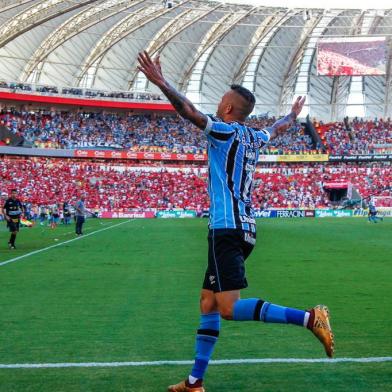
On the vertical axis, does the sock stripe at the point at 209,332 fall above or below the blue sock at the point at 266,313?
below

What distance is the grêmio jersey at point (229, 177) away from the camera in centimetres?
573

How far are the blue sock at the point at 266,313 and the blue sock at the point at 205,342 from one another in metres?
0.40

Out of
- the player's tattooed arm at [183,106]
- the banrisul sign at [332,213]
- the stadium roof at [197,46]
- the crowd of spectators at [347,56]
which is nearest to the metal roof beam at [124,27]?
the stadium roof at [197,46]

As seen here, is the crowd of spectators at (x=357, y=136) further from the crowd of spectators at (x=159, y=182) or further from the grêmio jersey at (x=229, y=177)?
the grêmio jersey at (x=229, y=177)

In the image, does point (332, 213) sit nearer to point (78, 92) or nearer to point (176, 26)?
point (176, 26)

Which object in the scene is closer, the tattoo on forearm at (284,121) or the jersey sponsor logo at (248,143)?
the jersey sponsor logo at (248,143)

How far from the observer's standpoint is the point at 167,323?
350 inches

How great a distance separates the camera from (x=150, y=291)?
12305 mm

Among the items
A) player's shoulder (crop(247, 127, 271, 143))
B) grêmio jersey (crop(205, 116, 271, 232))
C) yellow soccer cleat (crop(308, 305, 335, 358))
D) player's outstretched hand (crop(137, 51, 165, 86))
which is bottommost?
yellow soccer cleat (crop(308, 305, 335, 358))

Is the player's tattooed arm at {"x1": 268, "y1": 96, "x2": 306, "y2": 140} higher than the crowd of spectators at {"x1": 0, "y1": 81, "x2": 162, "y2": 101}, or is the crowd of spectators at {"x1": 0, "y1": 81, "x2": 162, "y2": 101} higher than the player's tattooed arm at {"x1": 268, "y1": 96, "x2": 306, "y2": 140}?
the crowd of spectators at {"x1": 0, "y1": 81, "x2": 162, "y2": 101}

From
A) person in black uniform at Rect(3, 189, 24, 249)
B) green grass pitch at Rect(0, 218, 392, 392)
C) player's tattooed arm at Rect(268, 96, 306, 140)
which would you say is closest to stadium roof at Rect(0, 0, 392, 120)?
person in black uniform at Rect(3, 189, 24, 249)

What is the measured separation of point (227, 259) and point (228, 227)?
263 mm

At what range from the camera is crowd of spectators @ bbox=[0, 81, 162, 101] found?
69375 millimetres

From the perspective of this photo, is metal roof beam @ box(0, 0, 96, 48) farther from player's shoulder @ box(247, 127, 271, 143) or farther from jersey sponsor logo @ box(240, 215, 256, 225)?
jersey sponsor logo @ box(240, 215, 256, 225)
